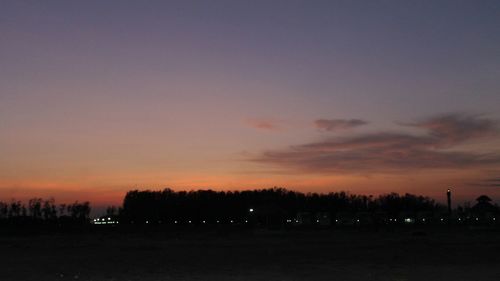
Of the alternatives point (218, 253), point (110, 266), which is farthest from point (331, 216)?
point (110, 266)

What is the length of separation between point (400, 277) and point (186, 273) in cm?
957

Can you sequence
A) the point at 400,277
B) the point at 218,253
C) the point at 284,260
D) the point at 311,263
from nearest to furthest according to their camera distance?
the point at 400,277 → the point at 311,263 → the point at 284,260 → the point at 218,253

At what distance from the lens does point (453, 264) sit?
34.8m

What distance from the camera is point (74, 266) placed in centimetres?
3403

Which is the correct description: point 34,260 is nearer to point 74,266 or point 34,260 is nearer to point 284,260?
point 74,266

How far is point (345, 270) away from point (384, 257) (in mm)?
8551

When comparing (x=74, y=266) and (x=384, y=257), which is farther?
(x=384, y=257)

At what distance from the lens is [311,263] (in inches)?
1407

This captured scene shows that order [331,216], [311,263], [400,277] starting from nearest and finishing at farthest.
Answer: [400,277], [311,263], [331,216]

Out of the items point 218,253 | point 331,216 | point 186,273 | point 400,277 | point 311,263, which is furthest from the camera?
point 331,216

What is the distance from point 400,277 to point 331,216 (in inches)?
5834

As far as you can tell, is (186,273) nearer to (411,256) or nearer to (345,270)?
(345,270)

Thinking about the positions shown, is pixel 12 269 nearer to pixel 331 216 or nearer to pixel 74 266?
pixel 74 266

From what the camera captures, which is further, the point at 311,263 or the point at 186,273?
the point at 311,263
